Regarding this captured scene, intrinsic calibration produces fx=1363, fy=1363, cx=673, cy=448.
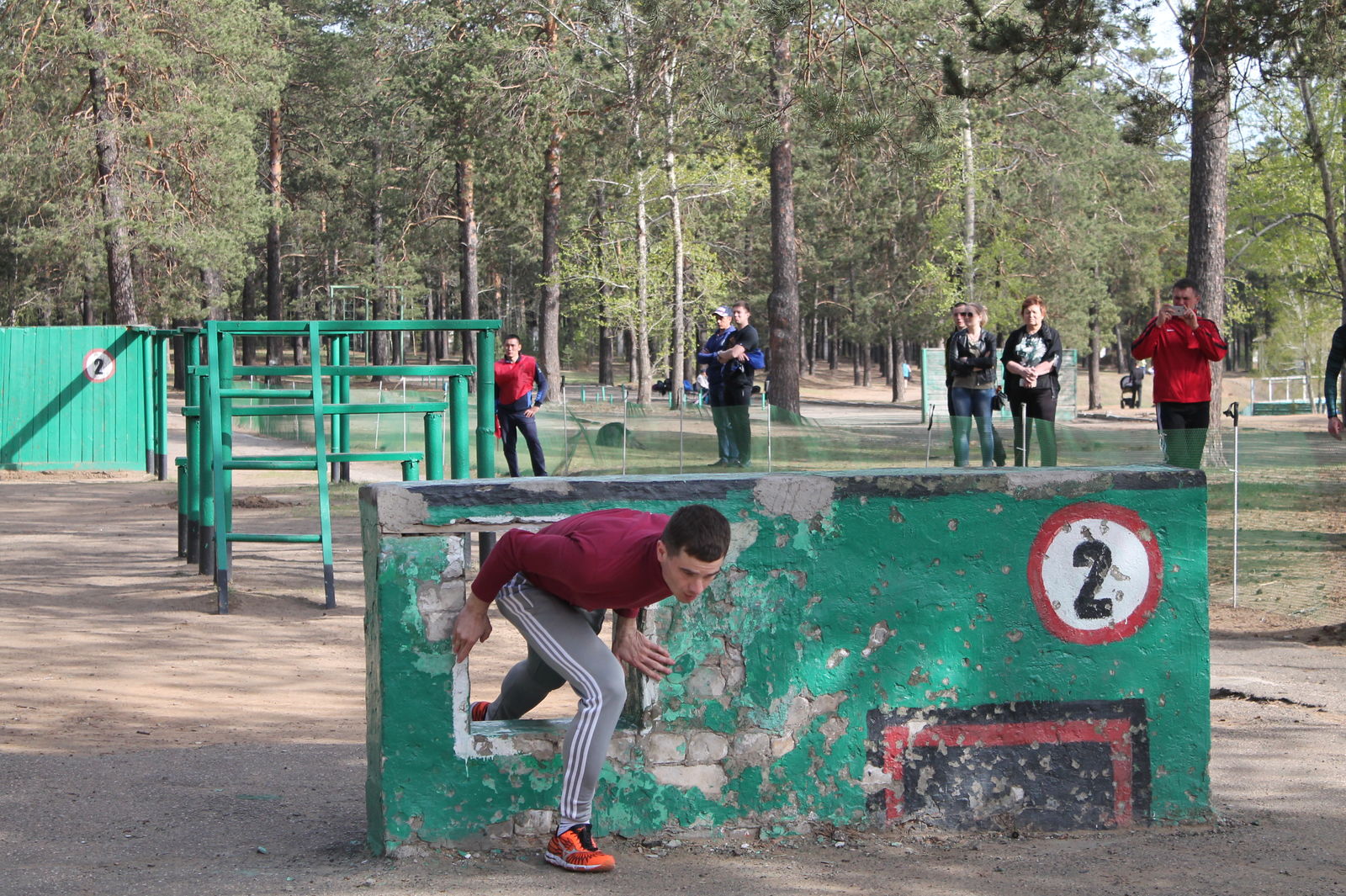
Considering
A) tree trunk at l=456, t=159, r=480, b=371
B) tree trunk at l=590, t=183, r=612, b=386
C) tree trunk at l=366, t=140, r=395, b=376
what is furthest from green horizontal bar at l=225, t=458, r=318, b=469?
tree trunk at l=366, t=140, r=395, b=376

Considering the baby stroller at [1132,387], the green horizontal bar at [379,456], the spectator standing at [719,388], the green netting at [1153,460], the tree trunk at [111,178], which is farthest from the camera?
the baby stroller at [1132,387]

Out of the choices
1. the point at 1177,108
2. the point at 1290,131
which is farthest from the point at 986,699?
the point at 1290,131

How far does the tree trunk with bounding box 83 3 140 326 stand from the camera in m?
25.1

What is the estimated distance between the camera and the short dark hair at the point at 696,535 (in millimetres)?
3660

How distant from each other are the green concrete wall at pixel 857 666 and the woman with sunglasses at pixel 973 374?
6586 millimetres

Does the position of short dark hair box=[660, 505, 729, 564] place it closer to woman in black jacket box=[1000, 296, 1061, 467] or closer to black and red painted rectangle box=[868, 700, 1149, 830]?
black and red painted rectangle box=[868, 700, 1149, 830]

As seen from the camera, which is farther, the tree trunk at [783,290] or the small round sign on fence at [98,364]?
the tree trunk at [783,290]

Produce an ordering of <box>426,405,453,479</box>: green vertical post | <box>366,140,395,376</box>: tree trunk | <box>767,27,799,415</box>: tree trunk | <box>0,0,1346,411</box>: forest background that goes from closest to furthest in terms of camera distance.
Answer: <box>426,405,453,479</box>: green vertical post < <box>0,0,1346,411</box>: forest background < <box>767,27,799,415</box>: tree trunk < <box>366,140,395,376</box>: tree trunk

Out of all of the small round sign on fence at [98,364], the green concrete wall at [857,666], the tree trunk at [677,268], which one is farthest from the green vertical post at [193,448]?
the tree trunk at [677,268]

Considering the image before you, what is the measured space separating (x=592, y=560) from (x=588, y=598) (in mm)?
175

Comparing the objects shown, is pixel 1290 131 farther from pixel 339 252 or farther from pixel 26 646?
pixel 339 252

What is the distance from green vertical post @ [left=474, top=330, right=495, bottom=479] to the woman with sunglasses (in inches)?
157

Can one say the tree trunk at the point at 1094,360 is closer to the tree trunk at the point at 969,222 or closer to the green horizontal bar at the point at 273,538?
the tree trunk at the point at 969,222

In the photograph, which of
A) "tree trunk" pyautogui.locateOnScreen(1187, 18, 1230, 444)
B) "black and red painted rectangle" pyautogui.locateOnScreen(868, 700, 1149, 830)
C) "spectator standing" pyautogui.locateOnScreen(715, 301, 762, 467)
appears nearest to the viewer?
"black and red painted rectangle" pyautogui.locateOnScreen(868, 700, 1149, 830)
